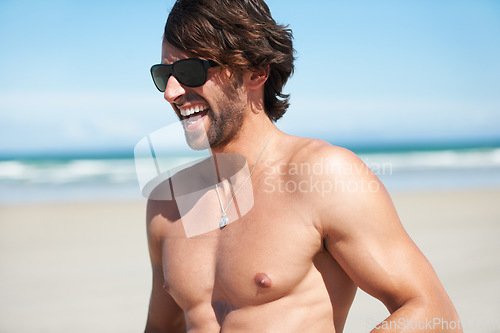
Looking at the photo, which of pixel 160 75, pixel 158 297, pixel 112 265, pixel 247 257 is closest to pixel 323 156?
pixel 247 257

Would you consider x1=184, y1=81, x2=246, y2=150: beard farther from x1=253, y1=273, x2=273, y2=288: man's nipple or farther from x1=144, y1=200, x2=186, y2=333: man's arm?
x1=253, y1=273, x2=273, y2=288: man's nipple

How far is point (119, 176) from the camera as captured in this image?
17828 mm

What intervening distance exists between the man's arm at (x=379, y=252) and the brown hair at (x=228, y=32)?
715mm

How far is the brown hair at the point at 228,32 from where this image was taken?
2.00 metres

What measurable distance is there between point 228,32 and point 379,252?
1.06 metres

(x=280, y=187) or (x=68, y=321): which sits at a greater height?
(x=280, y=187)

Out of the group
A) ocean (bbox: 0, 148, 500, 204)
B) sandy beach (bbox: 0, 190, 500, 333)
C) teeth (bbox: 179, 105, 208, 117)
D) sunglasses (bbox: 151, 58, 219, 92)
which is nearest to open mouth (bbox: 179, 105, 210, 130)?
teeth (bbox: 179, 105, 208, 117)

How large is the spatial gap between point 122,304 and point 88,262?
1621 millimetres

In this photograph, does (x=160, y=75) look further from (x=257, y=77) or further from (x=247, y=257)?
(x=247, y=257)

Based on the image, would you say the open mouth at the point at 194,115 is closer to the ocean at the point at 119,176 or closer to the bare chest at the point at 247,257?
the bare chest at the point at 247,257

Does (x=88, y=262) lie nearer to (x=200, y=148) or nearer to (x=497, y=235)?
(x=200, y=148)

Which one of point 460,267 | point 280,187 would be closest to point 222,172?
point 280,187

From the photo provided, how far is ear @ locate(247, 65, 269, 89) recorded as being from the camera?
2.18m

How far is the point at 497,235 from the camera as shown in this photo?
7379mm
